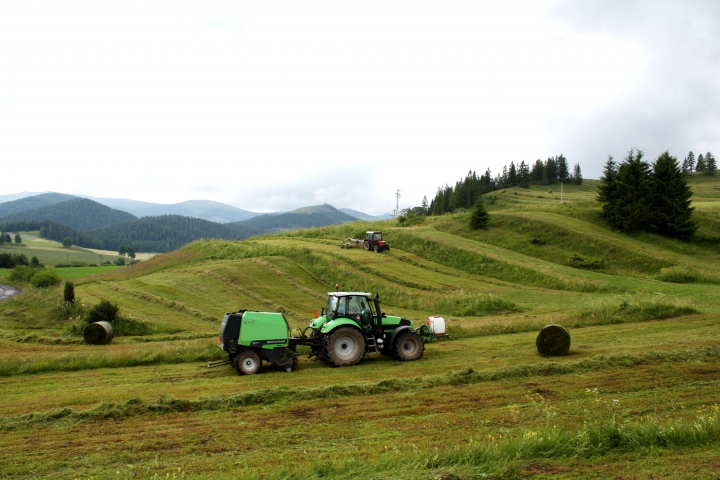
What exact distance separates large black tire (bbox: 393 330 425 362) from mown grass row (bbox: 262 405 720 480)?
657 centimetres

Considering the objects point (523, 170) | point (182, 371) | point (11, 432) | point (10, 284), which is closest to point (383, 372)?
point (182, 371)

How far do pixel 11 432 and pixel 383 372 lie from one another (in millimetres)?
8078

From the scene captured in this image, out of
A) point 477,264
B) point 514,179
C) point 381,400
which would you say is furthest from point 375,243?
point 514,179

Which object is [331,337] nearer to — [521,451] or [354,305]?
[354,305]

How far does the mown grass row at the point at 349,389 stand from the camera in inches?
371

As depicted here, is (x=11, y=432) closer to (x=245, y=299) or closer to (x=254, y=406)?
(x=254, y=406)

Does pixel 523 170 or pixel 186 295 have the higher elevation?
pixel 523 170

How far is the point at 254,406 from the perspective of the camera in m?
10.0

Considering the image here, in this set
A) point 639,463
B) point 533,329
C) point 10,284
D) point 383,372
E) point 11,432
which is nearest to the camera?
point 639,463

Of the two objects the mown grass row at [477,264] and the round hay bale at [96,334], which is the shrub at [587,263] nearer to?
the mown grass row at [477,264]

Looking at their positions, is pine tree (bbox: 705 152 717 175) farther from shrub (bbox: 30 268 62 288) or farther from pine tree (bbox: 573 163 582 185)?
shrub (bbox: 30 268 62 288)

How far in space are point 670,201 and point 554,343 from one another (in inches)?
1746

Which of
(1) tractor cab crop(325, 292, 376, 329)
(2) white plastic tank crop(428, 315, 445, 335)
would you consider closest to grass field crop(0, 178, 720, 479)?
(2) white plastic tank crop(428, 315, 445, 335)

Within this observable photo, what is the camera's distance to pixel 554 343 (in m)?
14.2
